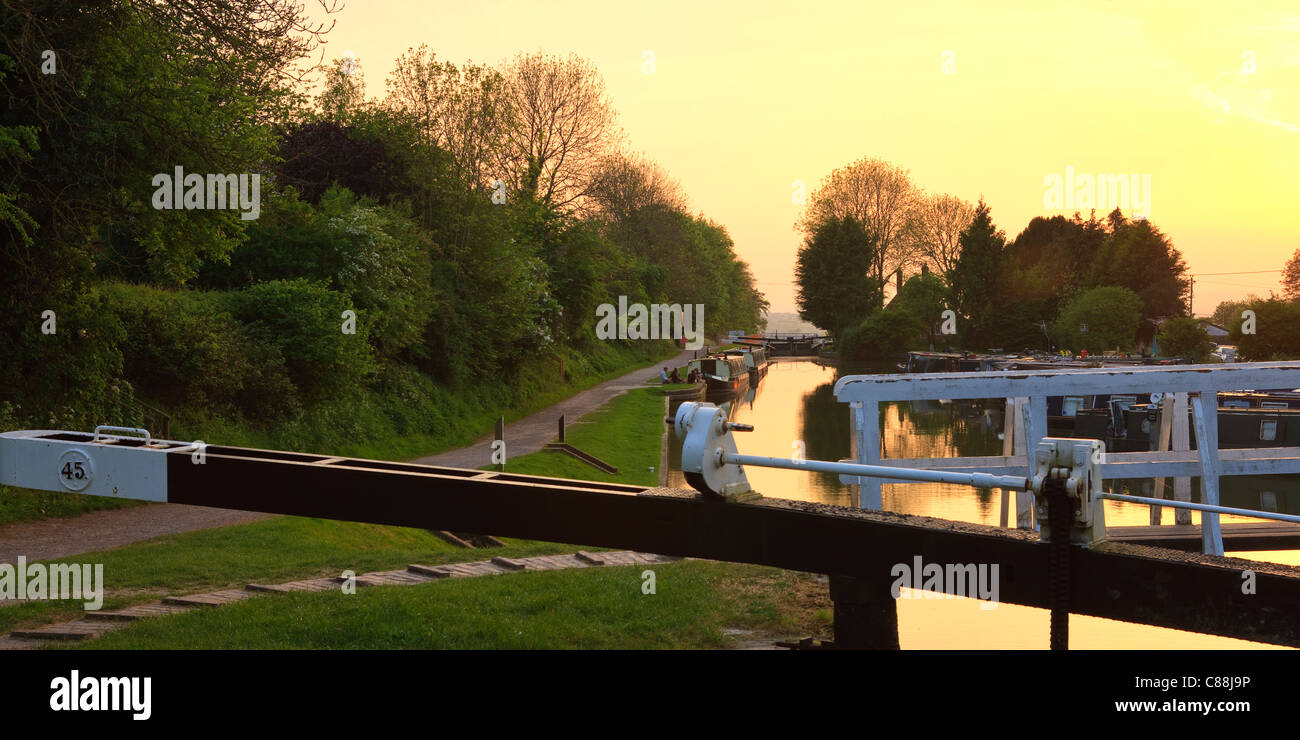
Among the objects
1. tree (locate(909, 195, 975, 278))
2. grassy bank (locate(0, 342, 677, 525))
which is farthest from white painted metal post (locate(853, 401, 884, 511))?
tree (locate(909, 195, 975, 278))

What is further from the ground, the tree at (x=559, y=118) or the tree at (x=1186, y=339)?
the tree at (x=559, y=118)

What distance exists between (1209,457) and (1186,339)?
49.0m

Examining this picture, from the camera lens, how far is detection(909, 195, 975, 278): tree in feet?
307

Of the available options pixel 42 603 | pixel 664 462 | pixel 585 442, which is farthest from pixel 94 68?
pixel 664 462

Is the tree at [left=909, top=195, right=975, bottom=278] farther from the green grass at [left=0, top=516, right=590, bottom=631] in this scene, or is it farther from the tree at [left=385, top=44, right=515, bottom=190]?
the green grass at [left=0, top=516, right=590, bottom=631]

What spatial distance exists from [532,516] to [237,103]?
16.8 meters

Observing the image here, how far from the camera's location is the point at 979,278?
75438 millimetres

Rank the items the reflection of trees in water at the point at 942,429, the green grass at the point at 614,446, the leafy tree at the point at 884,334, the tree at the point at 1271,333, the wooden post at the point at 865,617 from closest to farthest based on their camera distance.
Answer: the wooden post at the point at 865,617, the green grass at the point at 614,446, the reflection of trees in water at the point at 942,429, the tree at the point at 1271,333, the leafy tree at the point at 884,334

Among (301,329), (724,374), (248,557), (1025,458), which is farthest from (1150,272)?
(248,557)

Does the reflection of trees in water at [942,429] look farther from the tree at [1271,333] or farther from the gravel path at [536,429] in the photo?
the gravel path at [536,429]

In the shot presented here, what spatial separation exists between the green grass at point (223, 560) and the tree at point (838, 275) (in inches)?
3119

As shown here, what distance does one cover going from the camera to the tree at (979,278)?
74688 millimetres

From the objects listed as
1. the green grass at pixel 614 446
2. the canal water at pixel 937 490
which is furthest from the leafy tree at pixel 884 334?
the green grass at pixel 614 446

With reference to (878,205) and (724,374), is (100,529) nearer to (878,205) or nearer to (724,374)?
(724,374)
